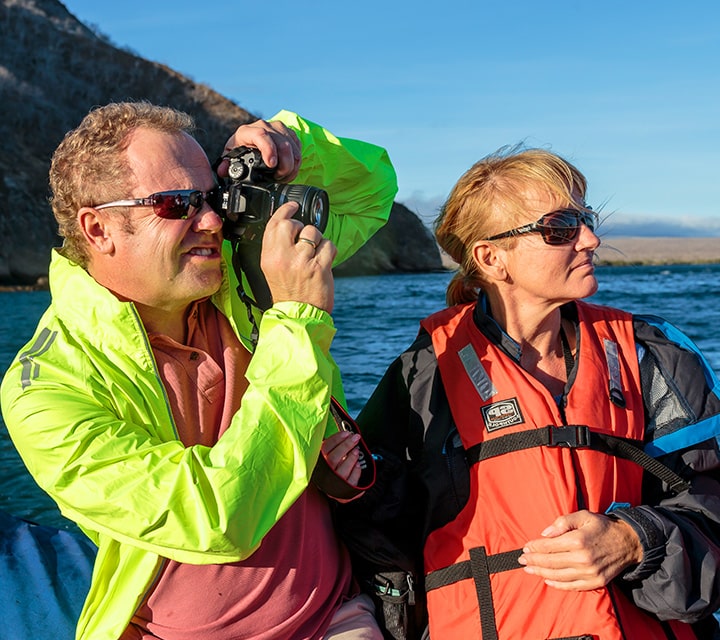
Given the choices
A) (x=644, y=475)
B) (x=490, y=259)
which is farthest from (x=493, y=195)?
(x=644, y=475)

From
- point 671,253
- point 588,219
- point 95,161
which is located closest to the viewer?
point 95,161

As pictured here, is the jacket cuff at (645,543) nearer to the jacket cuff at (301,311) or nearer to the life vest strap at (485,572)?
the life vest strap at (485,572)

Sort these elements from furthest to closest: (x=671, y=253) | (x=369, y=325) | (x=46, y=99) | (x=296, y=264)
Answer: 1. (x=671, y=253)
2. (x=46, y=99)
3. (x=369, y=325)
4. (x=296, y=264)

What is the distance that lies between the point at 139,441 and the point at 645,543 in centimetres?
111

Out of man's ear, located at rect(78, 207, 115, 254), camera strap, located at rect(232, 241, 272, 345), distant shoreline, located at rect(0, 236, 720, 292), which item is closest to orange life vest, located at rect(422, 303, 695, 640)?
camera strap, located at rect(232, 241, 272, 345)

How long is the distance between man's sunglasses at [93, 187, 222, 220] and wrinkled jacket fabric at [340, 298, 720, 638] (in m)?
0.74

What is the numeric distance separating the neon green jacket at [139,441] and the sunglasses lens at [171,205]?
0.21 metres

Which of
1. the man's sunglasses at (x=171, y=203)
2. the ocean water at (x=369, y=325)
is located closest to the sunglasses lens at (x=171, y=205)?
the man's sunglasses at (x=171, y=203)

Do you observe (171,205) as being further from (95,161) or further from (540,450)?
(540,450)

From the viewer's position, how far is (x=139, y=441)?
180 cm

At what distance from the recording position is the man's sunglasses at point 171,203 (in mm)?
1977

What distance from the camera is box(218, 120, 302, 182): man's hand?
2.25 meters

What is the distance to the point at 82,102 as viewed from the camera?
125ft

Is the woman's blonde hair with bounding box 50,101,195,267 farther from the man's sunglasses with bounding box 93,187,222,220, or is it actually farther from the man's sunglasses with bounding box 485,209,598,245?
the man's sunglasses with bounding box 485,209,598,245
